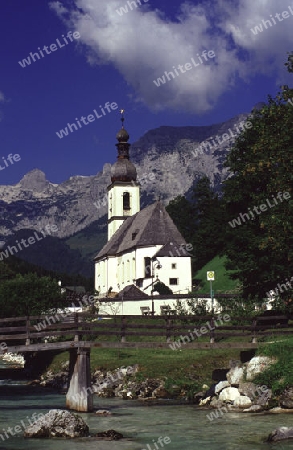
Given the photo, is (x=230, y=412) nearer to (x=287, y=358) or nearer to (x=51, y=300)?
(x=287, y=358)

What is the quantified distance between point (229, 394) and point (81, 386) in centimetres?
659

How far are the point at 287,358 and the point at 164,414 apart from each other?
5873 mm

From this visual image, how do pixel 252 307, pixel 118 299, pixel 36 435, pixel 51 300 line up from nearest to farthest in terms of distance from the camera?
pixel 36 435, pixel 252 307, pixel 51 300, pixel 118 299

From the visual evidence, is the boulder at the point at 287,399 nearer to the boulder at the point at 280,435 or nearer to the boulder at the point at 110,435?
the boulder at the point at 280,435

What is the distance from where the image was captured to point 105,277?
109000mm

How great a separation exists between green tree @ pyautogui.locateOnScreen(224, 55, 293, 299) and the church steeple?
73.0m

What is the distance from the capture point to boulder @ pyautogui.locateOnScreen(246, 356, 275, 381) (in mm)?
26766

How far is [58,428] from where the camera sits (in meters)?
20.6

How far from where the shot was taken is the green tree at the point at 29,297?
6247cm

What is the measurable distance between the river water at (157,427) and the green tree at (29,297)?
31.9 metres

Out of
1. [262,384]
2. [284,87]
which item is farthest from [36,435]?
[284,87]

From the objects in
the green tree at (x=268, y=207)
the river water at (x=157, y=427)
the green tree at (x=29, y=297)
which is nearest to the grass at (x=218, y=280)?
the green tree at (x=29, y=297)

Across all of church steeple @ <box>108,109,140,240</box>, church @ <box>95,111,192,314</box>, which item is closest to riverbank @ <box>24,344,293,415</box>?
church @ <box>95,111,192,314</box>

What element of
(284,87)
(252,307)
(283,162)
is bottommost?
(252,307)
